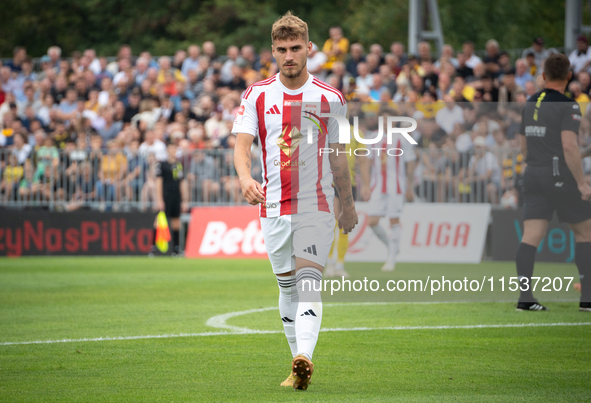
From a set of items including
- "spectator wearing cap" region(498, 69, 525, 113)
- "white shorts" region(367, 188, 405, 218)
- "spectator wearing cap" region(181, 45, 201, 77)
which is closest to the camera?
"white shorts" region(367, 188, 405, 218)

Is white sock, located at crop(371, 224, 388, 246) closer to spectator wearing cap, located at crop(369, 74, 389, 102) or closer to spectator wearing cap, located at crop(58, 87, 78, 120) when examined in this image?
spectator wearing cap, located at crop(369, 74, 389, 102)

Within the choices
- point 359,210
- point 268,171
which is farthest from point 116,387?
point 359,210

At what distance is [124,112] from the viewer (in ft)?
69.2

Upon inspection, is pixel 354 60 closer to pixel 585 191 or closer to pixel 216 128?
pixel 216 128

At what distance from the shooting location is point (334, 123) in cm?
551

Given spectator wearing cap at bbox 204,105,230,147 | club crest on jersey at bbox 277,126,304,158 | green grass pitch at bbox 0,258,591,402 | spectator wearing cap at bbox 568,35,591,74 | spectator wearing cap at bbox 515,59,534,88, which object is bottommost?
green grass pitch at bbox 0,258,591,402

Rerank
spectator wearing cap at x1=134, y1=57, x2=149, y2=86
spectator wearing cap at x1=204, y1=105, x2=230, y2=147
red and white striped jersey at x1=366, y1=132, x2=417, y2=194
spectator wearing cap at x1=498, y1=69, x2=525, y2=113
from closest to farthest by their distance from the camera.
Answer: red and white striped jersey at x1=366, y1=132, x2=417, y2=194, spectator wearing cap at x1=498, y1=69, x2=525, y2=113, spectator wearing cap at x1=204, y1=105, x2=230, y2=147, spectator wearing cap at x1=134, y1=57, x2=149, y2=86

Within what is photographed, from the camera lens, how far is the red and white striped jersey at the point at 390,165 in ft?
44.1

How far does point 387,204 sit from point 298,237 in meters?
8.56

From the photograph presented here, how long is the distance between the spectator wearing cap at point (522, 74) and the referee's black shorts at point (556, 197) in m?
9.79

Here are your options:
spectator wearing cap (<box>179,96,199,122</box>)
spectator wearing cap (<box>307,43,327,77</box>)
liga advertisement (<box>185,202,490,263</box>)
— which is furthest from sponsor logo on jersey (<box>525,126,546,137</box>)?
spectator wearing cap (<box>179,96,199,122</box>)

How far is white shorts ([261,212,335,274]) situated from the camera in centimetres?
540

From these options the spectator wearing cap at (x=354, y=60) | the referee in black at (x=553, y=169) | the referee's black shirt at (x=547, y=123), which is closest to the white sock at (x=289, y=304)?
the referee in black at (x=553, y=169)

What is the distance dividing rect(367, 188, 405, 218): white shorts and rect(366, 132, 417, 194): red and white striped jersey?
0.29 feet
